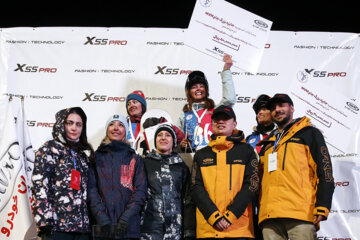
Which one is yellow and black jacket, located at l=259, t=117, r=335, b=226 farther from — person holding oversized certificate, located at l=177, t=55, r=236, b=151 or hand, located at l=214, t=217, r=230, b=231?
person holding oversized certificate, located at l=177, t=55, r=236, b=151

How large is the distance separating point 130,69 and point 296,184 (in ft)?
9.15

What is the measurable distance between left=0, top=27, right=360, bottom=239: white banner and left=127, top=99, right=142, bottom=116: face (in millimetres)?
725

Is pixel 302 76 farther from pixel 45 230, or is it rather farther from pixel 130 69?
pixel 45 230

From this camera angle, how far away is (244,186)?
3.20m

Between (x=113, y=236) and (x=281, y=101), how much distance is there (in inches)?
63.7

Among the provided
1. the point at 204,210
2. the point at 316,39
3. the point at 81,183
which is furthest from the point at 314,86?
the point at 81,183

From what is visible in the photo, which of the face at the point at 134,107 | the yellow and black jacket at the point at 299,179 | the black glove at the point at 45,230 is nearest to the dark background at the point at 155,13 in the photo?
the face at the point at 134,107

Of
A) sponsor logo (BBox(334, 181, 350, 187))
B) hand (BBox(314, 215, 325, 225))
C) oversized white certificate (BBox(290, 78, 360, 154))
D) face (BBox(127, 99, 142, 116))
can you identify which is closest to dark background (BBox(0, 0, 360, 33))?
oversized white certificate (BBox(290, 78, 360, 154))

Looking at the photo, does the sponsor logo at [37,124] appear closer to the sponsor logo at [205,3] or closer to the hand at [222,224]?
the sponsor logo at [205,3]

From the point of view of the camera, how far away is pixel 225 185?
10.5 feet

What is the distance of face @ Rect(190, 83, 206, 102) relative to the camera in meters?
4.30

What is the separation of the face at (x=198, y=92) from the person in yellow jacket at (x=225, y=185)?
850mm

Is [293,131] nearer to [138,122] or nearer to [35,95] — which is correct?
[138,122]

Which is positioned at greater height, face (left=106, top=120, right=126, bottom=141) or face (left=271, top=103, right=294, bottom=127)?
face (left=271, top=103, right=294, bottom=127)
